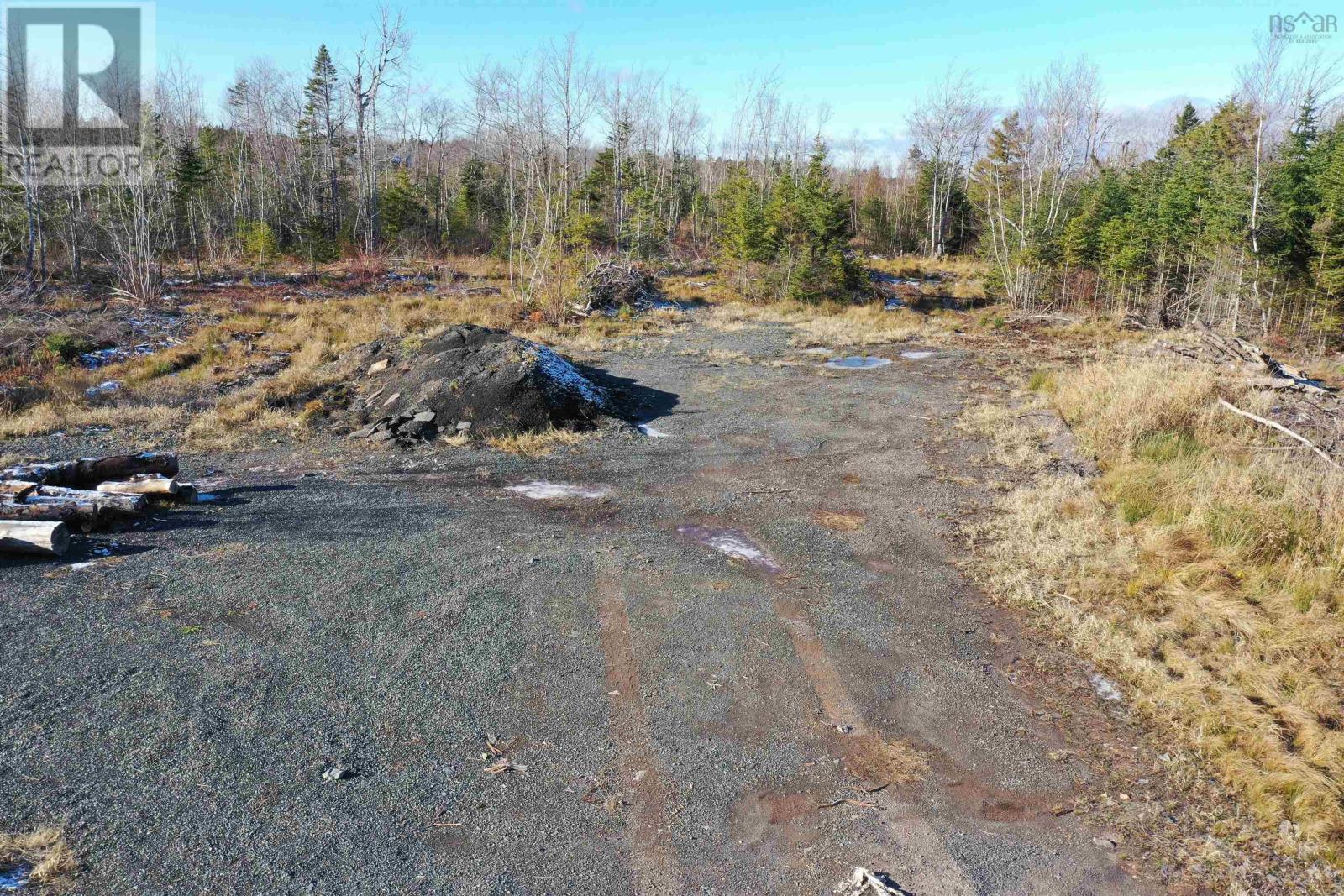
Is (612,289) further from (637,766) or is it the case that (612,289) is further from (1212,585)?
(637,766)

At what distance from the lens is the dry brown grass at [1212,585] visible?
4.09 m

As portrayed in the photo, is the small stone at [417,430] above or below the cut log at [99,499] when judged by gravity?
above

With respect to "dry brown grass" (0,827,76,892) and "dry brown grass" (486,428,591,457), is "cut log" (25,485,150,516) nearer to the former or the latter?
"dry brown grass" (486,428,591,457)

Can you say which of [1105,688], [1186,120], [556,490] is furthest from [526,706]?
[1186,120]

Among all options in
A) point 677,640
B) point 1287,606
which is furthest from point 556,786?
point 1287,606

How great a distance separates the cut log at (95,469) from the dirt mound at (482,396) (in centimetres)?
279

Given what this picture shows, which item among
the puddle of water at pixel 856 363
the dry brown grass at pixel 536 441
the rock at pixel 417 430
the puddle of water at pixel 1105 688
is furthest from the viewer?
the puddle of water at pixel 856 363

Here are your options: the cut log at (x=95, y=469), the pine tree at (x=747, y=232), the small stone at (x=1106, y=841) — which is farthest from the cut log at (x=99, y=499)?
the pine tree at (x=747, y=232)

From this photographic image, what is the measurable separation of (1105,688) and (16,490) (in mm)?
9152

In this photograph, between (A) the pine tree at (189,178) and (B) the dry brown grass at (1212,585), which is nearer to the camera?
(B) the dry brown grass at (1212,585)

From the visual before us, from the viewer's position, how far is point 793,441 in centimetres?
1080

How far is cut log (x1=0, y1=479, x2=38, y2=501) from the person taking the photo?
22.3ft

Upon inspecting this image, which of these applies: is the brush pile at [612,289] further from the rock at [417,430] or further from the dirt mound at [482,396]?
the rock at [417,430]

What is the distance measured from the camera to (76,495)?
22.9 ft
